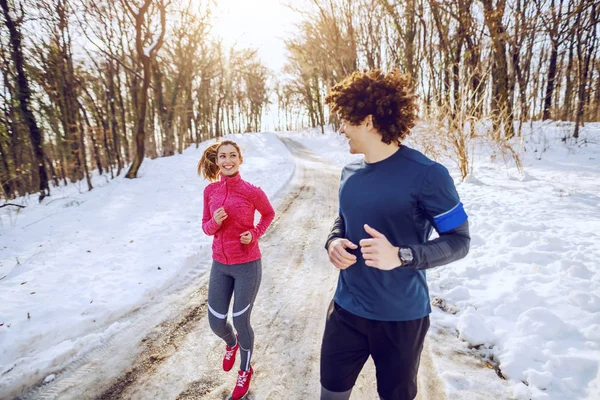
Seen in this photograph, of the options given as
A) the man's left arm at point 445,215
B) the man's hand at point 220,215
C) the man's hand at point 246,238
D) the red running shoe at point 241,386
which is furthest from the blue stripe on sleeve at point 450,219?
the red running shoe at point 241,386

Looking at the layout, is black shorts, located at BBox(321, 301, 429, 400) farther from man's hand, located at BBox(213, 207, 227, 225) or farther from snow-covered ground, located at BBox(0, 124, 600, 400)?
Answer: snow-covered ground, located at BBox(0, 124, 600, 400)

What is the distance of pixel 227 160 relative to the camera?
2.51m

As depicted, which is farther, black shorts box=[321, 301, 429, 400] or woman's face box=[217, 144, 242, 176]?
woman's face box=[217, 144, 242, 176]

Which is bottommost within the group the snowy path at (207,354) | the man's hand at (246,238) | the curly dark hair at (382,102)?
the snowy path at (207,354)

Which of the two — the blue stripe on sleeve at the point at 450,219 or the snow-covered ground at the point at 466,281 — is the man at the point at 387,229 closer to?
the blue stripe on sleeve at the point at 450,219

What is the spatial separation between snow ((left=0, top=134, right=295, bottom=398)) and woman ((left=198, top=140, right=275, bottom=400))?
552 millimetres

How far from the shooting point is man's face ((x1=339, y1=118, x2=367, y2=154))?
5.13ft

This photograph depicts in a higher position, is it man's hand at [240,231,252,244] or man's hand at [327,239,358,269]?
man's hand at [327,239,358,269]

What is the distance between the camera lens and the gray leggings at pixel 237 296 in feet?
8.23

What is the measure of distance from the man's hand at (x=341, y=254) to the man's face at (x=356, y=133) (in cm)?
51

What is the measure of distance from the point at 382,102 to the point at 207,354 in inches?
110


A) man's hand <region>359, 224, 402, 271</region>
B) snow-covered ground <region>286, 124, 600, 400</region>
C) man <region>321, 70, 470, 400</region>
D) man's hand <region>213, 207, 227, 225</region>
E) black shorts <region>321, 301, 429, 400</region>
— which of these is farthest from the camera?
snow-covered ground <region>286, 124, 600, 400</region>

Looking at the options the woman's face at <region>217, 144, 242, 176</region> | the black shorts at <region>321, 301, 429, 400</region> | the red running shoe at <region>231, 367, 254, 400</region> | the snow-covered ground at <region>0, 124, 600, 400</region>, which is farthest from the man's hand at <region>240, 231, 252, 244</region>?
the snow-covered ground at <region>0, 124, 600, 400</region>

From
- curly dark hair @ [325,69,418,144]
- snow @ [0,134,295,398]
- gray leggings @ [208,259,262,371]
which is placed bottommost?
snow @ [0,134,295,398]
